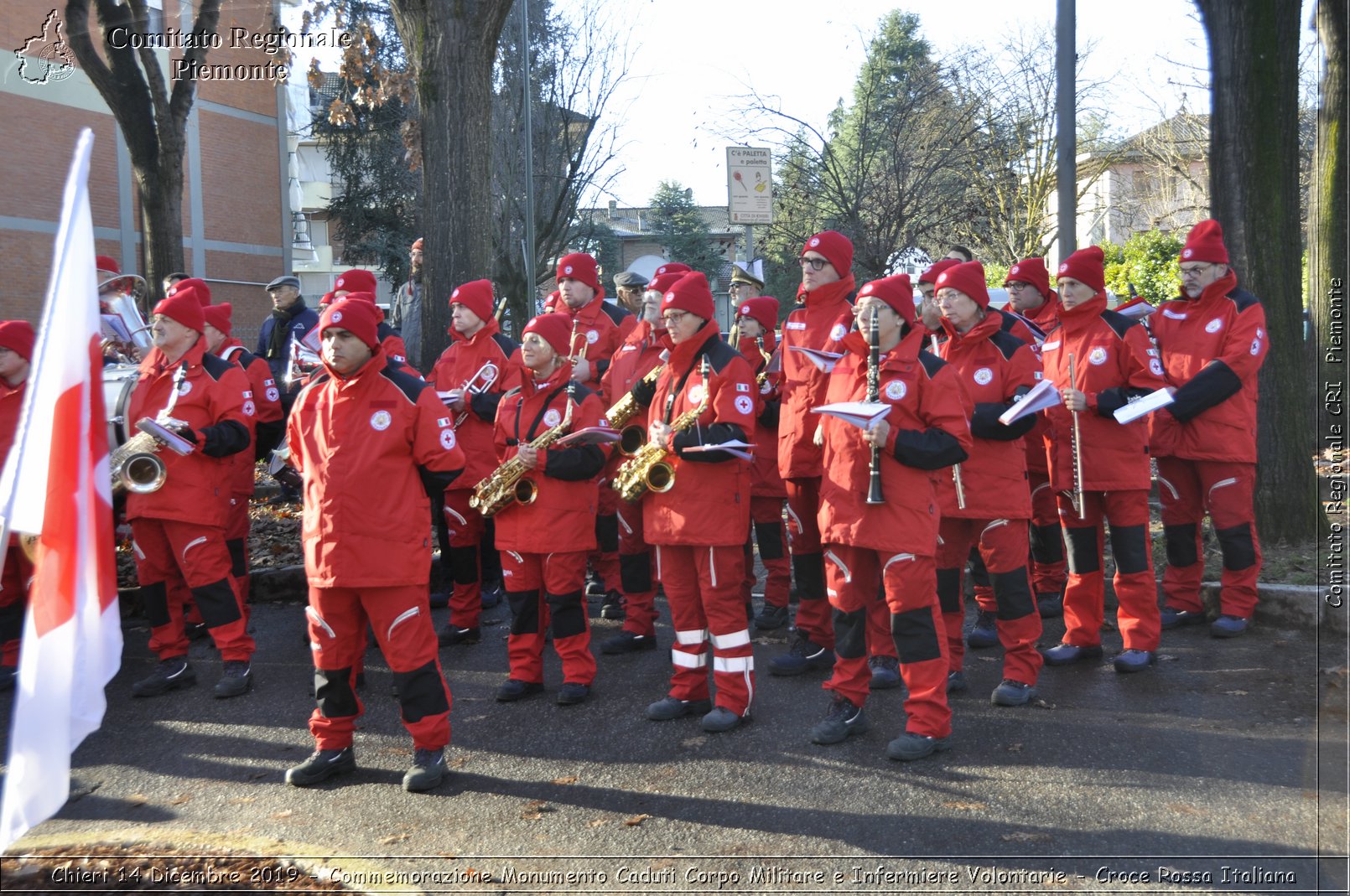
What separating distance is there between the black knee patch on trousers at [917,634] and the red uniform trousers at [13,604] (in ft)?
18.4

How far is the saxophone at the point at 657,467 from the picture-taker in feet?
20.1

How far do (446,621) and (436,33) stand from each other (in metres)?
5.18

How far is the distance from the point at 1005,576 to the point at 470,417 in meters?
3.91

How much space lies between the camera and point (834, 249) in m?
6.91

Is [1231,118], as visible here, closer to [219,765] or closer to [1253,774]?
[1253,774]

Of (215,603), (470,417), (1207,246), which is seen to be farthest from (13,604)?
(1207,246)

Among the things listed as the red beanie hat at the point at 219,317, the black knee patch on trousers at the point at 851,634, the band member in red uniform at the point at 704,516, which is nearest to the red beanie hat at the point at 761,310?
the band member in red uniform at the point at 704,516

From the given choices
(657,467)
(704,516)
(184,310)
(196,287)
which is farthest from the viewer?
(196,287)

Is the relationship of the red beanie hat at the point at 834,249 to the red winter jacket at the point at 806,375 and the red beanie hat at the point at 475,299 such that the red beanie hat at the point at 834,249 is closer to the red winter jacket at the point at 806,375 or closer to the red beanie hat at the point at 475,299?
the red winter jacket at the point at 806,375

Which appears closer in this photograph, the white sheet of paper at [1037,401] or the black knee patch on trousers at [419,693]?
the black knee patch on trousers at [419,693]

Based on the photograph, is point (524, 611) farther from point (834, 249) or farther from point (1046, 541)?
point (1046, 541)

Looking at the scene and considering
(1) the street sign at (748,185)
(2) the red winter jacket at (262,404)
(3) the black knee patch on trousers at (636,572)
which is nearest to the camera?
(3) the black knee patch on trousers at (636,572)

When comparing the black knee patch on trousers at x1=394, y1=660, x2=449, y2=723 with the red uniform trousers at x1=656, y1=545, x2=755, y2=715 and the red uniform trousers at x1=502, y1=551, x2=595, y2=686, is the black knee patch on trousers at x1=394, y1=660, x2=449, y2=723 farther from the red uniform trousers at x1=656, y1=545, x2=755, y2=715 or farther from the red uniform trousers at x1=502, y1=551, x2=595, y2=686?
the red uniform trousers at x1=656, y1=545, x2=755, y2=715

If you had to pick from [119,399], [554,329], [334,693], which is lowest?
[334,693]
